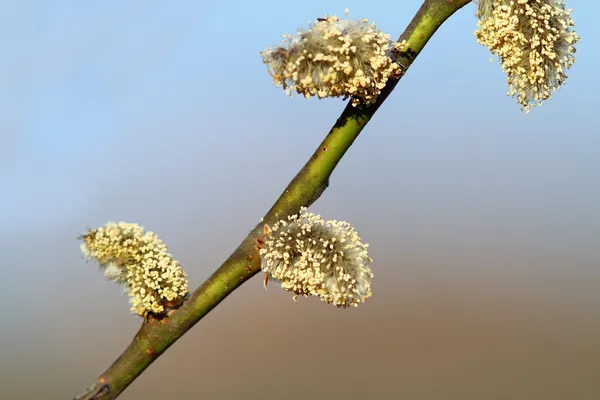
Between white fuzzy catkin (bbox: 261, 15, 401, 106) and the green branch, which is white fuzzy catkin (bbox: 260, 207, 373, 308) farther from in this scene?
white fuzzy catkin (bbox: 261, 15, 401, 106)

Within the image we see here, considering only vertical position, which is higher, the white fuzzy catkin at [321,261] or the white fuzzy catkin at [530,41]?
the white fuzzy catkin at [530,41]

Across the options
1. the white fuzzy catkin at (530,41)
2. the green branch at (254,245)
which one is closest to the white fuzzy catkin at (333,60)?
the green branch at (254,245)

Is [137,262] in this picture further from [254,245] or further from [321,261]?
[321,261]

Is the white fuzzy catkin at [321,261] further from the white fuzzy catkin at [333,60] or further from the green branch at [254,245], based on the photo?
the white fuzzy catkin at [333,60]

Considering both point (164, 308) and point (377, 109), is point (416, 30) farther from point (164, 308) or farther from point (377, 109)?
point (164, 308)

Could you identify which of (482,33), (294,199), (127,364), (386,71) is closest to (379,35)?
(386,71)

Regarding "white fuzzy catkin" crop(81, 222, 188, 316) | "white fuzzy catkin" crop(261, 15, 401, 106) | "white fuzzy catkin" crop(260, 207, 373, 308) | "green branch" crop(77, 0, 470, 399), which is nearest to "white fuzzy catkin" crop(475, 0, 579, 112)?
"green branch" crop(77, 0, 470, 399)
